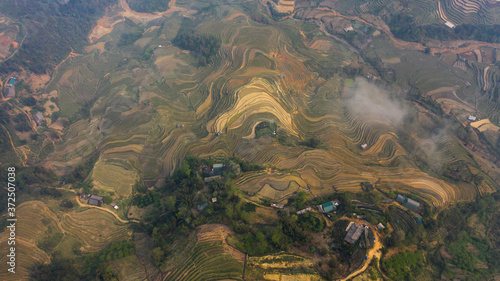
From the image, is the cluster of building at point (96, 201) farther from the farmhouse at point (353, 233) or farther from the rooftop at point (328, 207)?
the farmhouse at point (353, 233)

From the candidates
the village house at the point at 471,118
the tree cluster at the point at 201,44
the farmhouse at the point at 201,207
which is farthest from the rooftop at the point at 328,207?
the tree cluster at the point at 201,44

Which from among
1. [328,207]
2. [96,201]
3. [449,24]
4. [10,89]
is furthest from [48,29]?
[449,24]

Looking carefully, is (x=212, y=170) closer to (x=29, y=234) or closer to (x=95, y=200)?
(x=95, y=200)

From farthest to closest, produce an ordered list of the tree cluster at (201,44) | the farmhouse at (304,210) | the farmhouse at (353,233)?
the tree cluster at (201,44)
the farmhouse at (304,210)
the farmhouse at (353,233)

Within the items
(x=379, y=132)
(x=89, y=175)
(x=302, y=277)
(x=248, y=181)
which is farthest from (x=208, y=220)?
(x=379, y=132)

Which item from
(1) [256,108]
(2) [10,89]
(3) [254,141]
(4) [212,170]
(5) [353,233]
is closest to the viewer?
(5) [353,233]

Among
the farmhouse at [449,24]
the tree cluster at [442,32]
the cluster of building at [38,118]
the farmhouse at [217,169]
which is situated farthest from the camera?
the farmhouse at [449,24]

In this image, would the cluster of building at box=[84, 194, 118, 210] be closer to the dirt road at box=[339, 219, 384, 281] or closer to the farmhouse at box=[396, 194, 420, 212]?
the dirt road at box=[339, 219, 384, 281]
